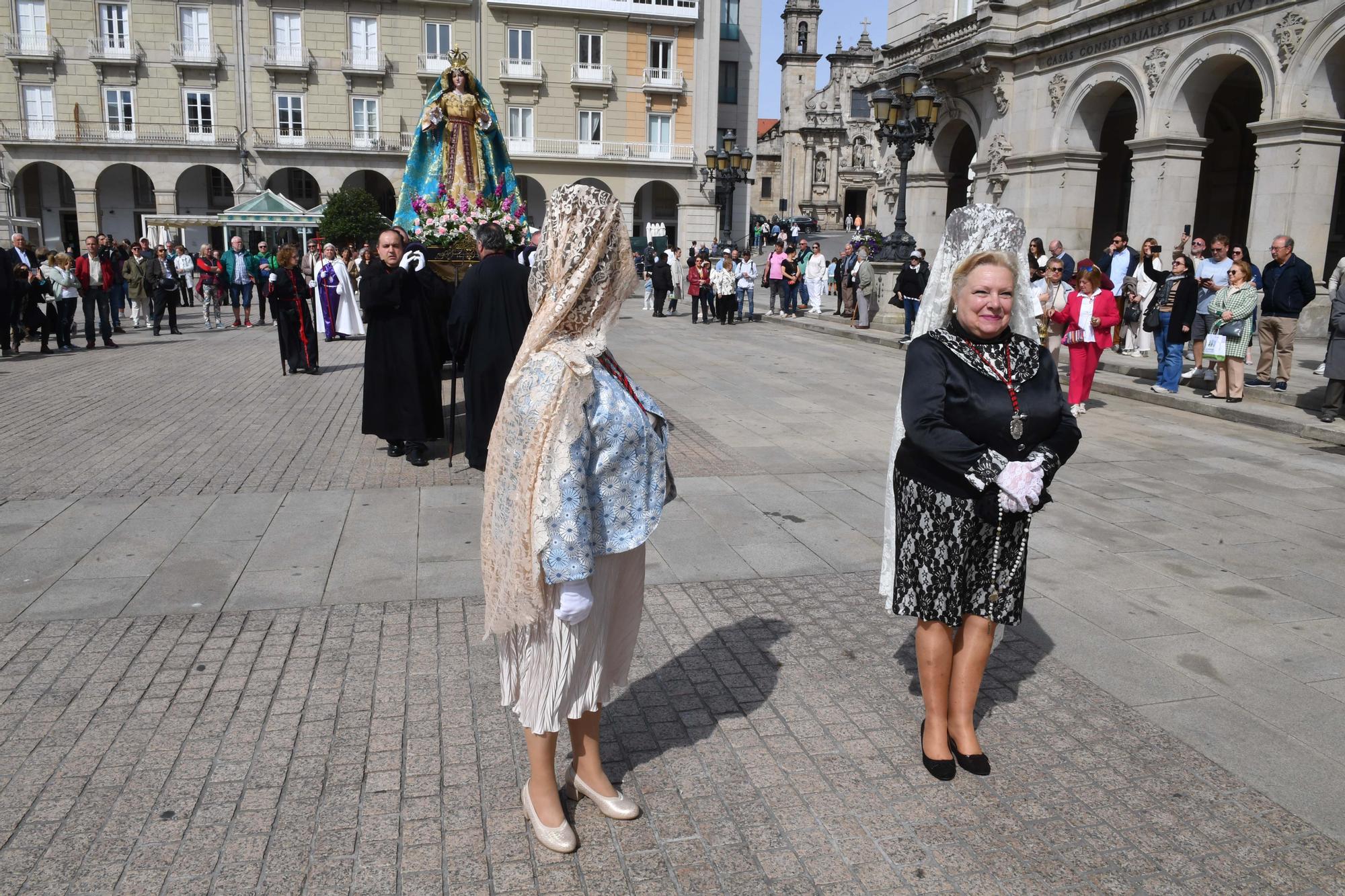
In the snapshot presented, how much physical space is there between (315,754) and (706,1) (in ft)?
152

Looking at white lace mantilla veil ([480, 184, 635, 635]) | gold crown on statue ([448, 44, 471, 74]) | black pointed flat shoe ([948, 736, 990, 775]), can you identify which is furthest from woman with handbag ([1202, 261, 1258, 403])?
white lace mantilla veil ([480, 184, 635, 635])

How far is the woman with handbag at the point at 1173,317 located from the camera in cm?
1126

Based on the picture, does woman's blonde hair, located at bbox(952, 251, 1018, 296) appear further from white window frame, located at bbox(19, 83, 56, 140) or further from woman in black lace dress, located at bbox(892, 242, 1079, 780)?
white window frame, located at bbox(19, 83, 56, 140)

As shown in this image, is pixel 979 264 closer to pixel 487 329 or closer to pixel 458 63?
pixel 487 329

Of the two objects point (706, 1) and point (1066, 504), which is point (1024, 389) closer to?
point (1066, 504)

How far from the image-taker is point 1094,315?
10008 millimetres

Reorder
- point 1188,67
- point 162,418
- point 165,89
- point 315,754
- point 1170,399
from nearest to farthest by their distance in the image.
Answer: point 315,754
point 162,418
point 1170,399
point 1188,67
point 165,89

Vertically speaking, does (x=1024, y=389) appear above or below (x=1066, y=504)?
above

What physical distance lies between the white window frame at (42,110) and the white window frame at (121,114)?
1.96 meters

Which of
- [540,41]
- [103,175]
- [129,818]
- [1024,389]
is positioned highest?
[540,41]

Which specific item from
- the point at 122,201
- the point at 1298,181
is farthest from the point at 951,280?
the point at 122,201

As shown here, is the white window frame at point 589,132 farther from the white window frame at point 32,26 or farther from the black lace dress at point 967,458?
the black lace dress at point 967,458

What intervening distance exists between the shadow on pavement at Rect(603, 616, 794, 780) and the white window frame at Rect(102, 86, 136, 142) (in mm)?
44236

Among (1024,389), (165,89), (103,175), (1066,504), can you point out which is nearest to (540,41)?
(165,89)
